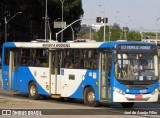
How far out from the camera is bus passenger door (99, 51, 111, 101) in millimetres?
19328

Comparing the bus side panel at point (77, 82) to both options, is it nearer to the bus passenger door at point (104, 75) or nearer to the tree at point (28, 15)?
the bus passenger door at point (104, 75)

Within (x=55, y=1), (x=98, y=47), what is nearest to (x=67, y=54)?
(x=98, y=47)

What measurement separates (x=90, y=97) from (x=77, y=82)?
1.19 metres

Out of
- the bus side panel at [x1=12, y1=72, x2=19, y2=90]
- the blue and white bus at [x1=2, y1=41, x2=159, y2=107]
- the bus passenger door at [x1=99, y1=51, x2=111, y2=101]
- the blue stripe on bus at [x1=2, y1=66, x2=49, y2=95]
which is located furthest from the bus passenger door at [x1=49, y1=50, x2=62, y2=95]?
the bus passenger door at [x1=99, y1=51, x2=111, y2=101]

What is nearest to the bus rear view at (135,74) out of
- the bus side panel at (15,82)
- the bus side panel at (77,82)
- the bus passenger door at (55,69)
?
the bus side panel at (77,82)

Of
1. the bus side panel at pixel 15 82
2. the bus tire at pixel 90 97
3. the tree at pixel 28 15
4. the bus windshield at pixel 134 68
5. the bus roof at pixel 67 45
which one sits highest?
the tree at pixel 28 15

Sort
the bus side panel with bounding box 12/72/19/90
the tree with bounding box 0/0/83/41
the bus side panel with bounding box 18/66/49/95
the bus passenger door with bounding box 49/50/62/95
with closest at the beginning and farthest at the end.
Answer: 1. the bus passenger door with bounding box 49/50/62/95
2. the bus side panel with bounding box 18/66/49/95
3. the bus side panel with bounding box 12/72/19/90
4. the tree with bounding box 0/0/83/41

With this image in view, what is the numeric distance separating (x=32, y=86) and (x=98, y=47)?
5441 mm

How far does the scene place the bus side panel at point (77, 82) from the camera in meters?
20.1

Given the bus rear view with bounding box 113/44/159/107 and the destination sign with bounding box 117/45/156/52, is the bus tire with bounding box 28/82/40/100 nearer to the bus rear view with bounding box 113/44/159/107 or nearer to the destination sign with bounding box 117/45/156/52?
the bus rear view with bounding box 113/44/159/107

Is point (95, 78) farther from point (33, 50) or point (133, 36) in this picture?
point (133, 36)

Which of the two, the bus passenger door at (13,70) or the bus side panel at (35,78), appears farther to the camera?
the bus passenger door at (13,70)

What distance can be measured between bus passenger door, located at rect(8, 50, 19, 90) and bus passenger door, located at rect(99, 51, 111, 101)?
672 cm

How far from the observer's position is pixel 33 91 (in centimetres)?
2422
